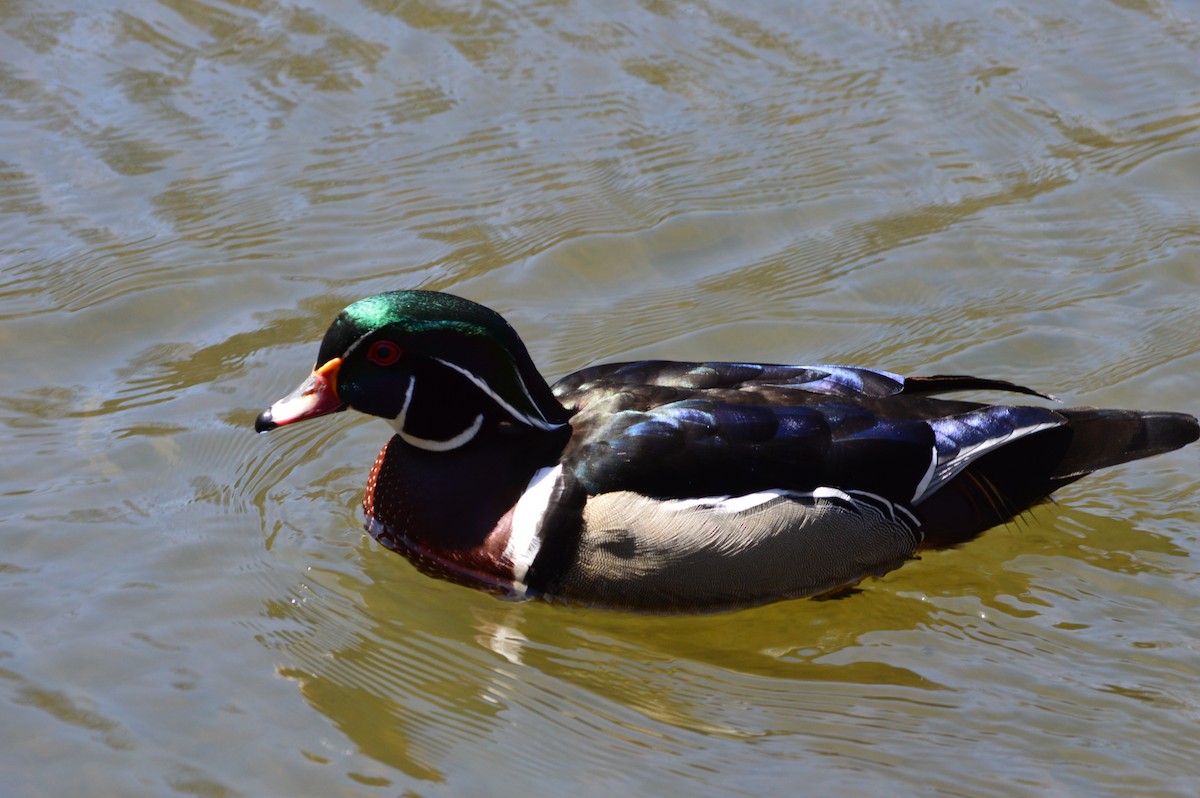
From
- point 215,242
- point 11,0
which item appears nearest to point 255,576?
point 215,242

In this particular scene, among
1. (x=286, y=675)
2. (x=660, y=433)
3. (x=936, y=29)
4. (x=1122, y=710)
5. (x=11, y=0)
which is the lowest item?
(x=286, y=675)

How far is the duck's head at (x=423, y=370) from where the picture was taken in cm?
638

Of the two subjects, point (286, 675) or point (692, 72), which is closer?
point (286, 675)

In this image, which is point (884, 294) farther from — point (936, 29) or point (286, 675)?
point (286, 675)

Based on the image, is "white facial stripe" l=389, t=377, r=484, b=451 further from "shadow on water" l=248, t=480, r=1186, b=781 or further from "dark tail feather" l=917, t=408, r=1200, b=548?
"dark tail feather" l=917, t=408, r=1200, b=548

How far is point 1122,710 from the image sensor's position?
5695 millimetres

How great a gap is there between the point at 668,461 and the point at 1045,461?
1734mm

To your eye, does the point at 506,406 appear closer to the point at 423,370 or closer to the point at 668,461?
the point at 423,370

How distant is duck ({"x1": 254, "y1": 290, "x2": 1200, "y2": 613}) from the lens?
6.24 m

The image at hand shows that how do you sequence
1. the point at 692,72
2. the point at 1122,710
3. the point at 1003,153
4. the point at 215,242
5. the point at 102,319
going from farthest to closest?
the point at 692,72 → the point at 1003,153 → the point at 215,242 → the point at 102,319 → the point at 1122,710

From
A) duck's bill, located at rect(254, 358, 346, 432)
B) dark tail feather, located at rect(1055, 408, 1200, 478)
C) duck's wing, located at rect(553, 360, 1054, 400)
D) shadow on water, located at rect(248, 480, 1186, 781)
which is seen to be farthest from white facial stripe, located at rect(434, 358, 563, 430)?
dark tail feather, located at rect(1055, 408, 1200, 478)

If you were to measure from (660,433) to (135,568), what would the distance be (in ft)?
7.27

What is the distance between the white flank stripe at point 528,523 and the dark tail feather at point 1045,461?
1643mm

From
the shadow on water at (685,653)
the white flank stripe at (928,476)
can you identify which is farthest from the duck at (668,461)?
the shadow on water at (685,653)
